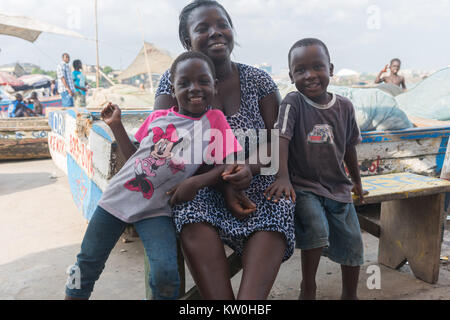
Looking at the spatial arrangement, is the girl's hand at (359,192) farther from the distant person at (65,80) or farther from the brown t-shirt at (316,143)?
the distant person at (65,80)

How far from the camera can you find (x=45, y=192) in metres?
4.55

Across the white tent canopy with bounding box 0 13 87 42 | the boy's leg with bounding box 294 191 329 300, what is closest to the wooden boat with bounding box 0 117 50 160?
the white tent canopy with bounding box 0 13 87 42

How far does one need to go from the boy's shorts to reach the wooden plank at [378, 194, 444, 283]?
2.67ft

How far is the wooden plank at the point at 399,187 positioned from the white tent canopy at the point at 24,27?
8.22m

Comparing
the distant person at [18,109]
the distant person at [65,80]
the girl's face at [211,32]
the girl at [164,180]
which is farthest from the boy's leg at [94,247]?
the distant person at [18,109]

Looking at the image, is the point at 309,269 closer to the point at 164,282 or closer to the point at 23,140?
the point at 164,282

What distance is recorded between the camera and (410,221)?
2488 millimetres

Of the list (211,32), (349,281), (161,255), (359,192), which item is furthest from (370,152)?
(161,255)

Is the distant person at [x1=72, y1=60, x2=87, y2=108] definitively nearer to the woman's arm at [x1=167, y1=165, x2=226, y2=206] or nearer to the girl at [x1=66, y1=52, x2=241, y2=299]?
the girl at [x1=66, y1=52, x2=241, y2=299]

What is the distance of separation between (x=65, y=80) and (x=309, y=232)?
24.0 ft

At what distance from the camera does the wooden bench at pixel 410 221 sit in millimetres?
2256

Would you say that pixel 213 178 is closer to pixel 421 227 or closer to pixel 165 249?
pixel 165 249
